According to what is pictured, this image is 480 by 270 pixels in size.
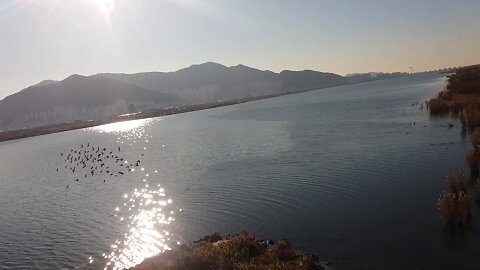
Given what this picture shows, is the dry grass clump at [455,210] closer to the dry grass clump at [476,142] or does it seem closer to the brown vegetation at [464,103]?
the dry grass clump at [476,142]

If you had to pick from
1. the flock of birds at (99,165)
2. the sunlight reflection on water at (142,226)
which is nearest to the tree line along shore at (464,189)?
the sunlight reflection on water at (142,226)

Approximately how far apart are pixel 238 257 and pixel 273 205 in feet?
46.0

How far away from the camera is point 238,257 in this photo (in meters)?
23.7

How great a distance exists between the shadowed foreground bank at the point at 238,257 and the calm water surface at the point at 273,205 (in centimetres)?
229

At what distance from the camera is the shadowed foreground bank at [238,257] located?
22.7 m

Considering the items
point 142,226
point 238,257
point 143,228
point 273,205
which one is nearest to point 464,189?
point 273,205

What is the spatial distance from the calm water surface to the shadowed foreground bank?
2285 mm

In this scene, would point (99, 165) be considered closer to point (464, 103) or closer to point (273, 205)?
point (273, 205)

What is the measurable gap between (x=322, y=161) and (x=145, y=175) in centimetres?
2675

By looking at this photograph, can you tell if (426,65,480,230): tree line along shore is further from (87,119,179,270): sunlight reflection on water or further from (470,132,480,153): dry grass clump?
(87,119,179,270): sunlight reflection on water

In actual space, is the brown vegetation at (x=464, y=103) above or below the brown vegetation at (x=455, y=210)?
above

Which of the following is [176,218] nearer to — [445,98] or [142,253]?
[142,253]

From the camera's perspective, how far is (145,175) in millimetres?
62594

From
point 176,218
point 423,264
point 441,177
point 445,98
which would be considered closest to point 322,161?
point 441,177
